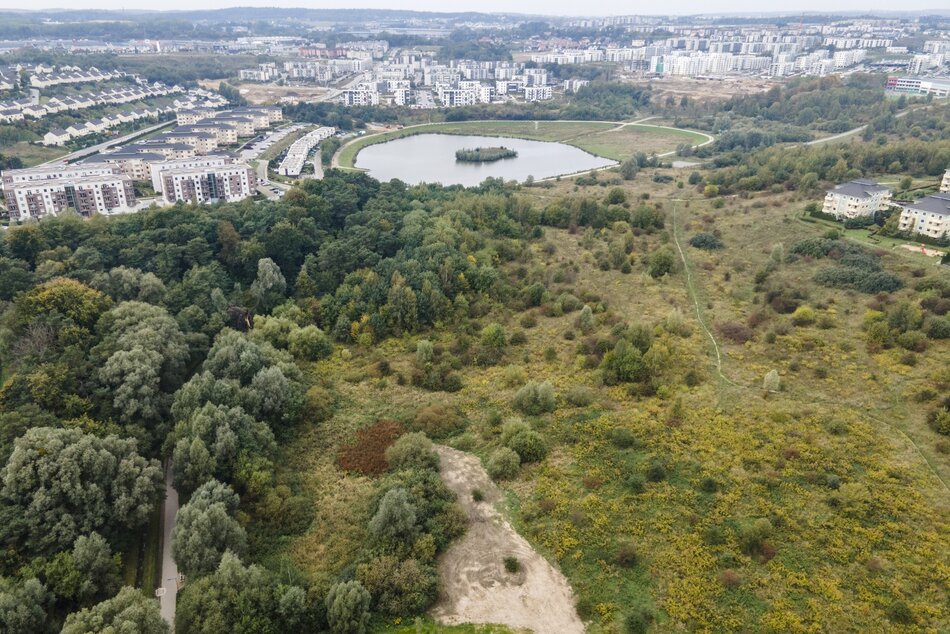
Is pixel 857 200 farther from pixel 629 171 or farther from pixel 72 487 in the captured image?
pixel 72 487

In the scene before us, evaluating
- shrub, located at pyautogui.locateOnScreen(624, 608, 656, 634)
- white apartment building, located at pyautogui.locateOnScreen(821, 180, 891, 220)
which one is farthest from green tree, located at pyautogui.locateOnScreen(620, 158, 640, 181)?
shrub, located at pyautogui.locateOnScreen(624, 608, 656, 634)

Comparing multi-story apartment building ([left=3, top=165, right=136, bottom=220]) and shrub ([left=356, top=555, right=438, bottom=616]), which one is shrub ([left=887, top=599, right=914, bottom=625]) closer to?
shrub ([left=356, top=555, right=438, bottom=616])

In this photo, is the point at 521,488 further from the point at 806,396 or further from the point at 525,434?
the point at 806,396

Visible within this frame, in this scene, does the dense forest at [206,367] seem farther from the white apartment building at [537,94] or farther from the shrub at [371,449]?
the white apartment building at [537,94]

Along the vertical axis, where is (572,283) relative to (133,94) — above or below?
below

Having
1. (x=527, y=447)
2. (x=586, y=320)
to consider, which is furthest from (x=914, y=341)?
(x=527, y=447)

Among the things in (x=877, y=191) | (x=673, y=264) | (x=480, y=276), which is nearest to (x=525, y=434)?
(x=480, y=276)
